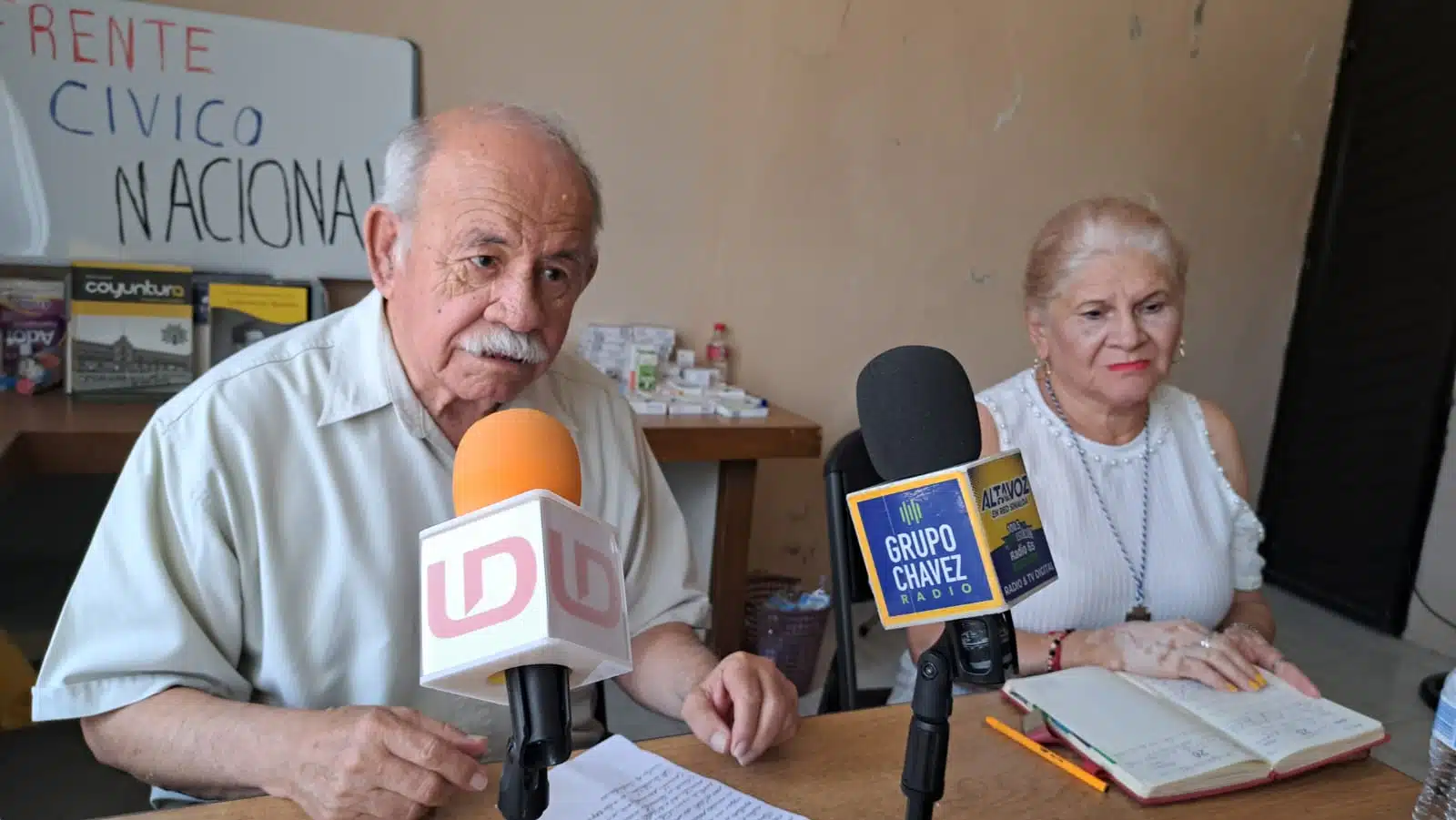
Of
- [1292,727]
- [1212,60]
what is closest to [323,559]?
[1292,727]

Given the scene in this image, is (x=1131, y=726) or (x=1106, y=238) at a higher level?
(x=1106, y=238)

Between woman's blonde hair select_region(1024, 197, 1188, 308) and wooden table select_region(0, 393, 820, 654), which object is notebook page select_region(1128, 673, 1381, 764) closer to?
woman's blonde hair select_region(1024, 197, 1188, 308)

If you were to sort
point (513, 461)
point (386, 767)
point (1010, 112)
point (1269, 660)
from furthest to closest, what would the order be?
point (1010, 112)
point (1269, 660)
point (386, 767)
point (513, 461)

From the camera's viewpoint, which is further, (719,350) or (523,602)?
(719,350)

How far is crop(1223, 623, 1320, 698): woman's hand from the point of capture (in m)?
1.19

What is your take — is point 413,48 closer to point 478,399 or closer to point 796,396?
point 796,396

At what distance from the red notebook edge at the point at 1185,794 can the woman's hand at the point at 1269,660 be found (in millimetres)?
139

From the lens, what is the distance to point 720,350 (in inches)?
112

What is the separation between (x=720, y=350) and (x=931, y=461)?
2.19 meters

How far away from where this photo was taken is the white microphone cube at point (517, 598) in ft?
1.62

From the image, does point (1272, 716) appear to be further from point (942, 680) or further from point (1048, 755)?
point (942, 680)

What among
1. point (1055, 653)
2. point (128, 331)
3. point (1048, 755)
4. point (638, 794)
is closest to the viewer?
point (638, 794)

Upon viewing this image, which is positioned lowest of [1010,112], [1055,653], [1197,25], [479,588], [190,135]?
[1055,653]

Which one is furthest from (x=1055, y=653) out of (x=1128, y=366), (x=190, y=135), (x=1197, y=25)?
(x=1197, y=25)
